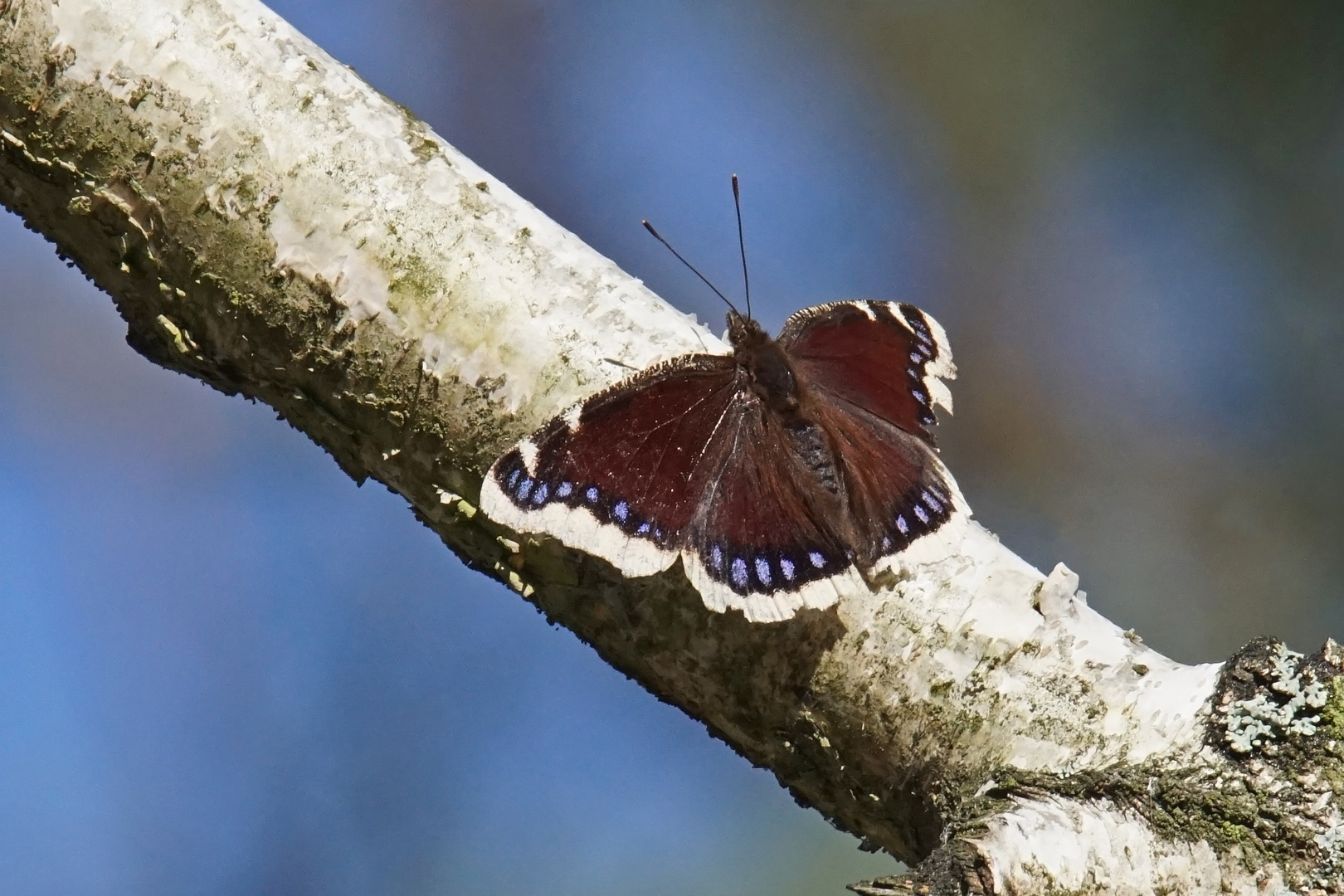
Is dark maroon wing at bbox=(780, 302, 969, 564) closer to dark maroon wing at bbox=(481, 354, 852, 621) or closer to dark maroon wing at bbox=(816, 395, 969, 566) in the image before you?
dark maroon wing at bbox=(816, 395, 969, 566)

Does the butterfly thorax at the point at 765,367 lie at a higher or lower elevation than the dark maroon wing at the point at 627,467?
higher

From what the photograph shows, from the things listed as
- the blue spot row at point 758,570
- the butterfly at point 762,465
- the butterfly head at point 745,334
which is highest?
the butterfly head at point 745,334

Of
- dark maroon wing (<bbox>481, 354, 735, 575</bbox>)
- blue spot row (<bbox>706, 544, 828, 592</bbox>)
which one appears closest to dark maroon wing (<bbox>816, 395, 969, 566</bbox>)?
blue spot row (<bbox>706, 544, 828, 592</bbox>)

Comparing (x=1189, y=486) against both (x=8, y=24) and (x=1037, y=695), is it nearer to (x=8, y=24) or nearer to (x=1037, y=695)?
(x=1037, y=695)

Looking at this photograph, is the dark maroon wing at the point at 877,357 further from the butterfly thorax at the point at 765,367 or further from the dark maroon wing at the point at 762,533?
the dark maroon wing at the point at 762,533

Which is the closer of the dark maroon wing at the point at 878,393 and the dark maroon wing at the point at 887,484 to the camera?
the dark maroon wing at the point at 887,484

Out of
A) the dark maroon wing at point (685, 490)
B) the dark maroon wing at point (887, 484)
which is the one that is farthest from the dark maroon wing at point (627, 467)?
the dark maroon wing at point (887, 484)

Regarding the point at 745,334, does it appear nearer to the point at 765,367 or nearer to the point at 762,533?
Answer: the point at 765,367

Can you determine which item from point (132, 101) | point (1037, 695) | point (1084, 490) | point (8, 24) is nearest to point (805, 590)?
point (1037, 695)

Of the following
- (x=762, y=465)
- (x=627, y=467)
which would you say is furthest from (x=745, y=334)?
(x=627, y=467)
